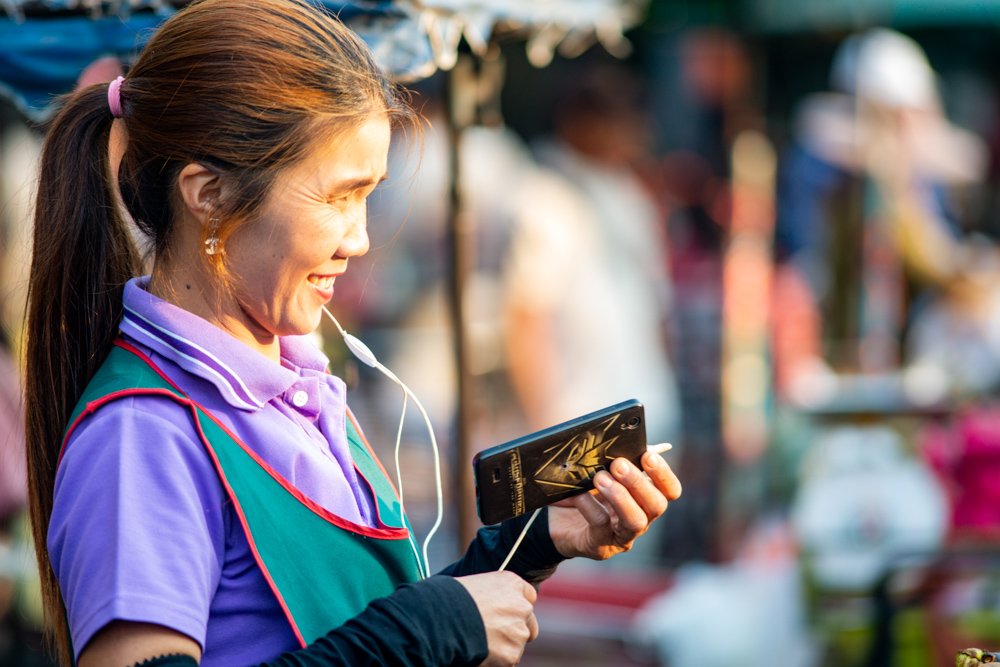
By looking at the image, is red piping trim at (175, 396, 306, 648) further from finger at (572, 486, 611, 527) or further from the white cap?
the white cap

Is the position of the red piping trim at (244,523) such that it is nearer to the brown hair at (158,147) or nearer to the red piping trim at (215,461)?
the red piping trim at (215,461)

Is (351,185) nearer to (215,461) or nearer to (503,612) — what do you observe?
(215,461)

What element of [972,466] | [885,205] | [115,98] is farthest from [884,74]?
[115,98]

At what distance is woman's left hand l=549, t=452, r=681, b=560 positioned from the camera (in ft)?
4.99

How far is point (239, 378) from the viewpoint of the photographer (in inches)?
55.5

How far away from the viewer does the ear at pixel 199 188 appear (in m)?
1.39

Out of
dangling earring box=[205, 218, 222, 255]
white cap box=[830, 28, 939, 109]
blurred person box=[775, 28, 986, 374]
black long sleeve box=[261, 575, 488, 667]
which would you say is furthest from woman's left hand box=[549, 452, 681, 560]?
white cap box=[830, 28, 939, 109]

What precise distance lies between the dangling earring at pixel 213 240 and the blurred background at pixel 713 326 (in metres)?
1.03

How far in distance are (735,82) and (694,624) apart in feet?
9.75

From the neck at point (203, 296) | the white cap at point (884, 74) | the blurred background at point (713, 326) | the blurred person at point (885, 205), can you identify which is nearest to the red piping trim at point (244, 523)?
the neck at point (203, 296)

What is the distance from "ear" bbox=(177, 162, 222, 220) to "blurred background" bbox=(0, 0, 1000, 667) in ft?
3.32

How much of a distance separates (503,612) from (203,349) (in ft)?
1.52

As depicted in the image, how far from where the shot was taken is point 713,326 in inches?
249

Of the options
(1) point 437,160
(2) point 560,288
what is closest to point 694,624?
(2) point 560,288
